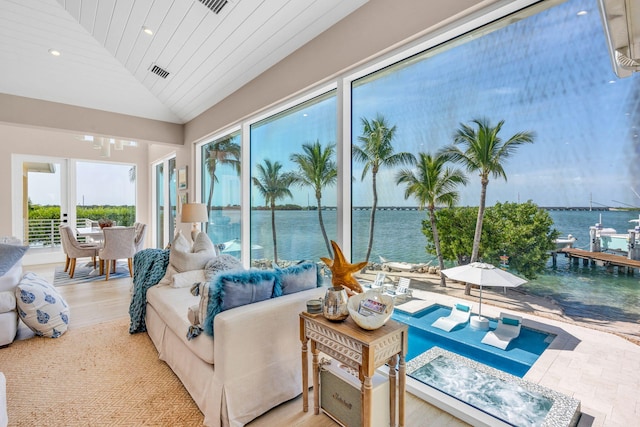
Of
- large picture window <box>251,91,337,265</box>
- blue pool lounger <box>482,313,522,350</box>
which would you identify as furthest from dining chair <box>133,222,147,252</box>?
blue pool lounger <box>482,313,522,350</box>

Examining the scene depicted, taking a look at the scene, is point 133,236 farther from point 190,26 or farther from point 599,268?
point 599,268

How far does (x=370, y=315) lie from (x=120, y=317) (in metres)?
3.28

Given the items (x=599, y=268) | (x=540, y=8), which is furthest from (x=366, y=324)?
(x=540, y=8)

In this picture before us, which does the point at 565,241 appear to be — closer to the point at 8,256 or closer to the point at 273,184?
the point at 273,184

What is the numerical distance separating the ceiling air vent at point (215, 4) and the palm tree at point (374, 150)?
1.47 meters

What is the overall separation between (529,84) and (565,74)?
148 millimetres

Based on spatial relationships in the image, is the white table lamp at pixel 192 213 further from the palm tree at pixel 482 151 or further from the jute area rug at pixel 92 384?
the palm tree at pixel 482 151

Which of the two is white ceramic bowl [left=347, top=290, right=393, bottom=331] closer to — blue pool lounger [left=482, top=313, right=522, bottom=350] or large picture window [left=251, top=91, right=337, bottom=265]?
blue pool lounger [left=482, top=313, right=522, bottom=350]

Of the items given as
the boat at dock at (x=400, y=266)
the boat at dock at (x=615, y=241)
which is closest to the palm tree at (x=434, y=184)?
the boat at dock at (x=400, y=266)

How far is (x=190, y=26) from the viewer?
9.59 feet

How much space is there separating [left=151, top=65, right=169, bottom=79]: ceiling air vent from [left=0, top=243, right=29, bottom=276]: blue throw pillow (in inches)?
99.7

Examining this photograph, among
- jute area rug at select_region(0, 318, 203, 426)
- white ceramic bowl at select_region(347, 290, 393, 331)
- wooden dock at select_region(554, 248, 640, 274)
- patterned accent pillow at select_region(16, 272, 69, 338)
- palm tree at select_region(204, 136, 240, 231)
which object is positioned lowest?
jute area rug at select_region(0, 318, 203, 426)

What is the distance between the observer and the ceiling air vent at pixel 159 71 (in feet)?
12.9

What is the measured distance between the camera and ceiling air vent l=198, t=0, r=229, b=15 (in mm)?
2484
